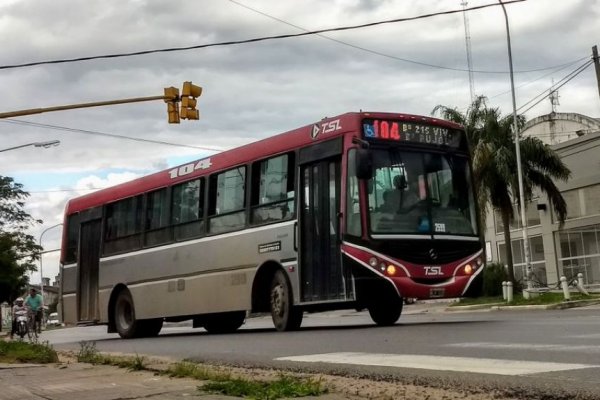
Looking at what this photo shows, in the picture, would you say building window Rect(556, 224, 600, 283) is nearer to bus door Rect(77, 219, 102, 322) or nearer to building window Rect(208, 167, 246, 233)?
bus door Rect(77, 219, 102, 322)

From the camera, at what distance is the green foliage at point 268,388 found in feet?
18.2

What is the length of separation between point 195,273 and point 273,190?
278cm

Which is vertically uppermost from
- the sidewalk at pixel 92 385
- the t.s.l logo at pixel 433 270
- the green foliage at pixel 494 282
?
the green foliage at pixel 494 282

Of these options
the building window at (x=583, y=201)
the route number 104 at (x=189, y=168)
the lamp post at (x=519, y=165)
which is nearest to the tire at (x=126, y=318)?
the route number 104 at (x=189, y=168)

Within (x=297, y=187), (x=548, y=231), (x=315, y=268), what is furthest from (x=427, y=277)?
(x=548, y=231)

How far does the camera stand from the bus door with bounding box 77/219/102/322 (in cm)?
1734

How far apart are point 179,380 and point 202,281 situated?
7.43 m

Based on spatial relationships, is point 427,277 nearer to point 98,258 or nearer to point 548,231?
point 98,258

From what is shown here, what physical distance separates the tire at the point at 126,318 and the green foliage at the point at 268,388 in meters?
10.3

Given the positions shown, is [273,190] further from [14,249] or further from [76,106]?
[14,249]

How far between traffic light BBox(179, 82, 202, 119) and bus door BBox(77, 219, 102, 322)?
10.8 feet

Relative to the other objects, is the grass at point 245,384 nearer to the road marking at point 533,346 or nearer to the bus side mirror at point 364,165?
the road marking at point 533,346

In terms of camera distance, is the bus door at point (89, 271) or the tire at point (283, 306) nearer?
the tire at point (283, 306)

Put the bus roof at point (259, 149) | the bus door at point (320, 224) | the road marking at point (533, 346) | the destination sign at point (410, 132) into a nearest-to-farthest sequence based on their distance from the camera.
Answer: the road marking at point (533, 346) → the bus door at point (320, 224) → the destination sign at point (410, 132) → the bus roof at point (259, 149)
